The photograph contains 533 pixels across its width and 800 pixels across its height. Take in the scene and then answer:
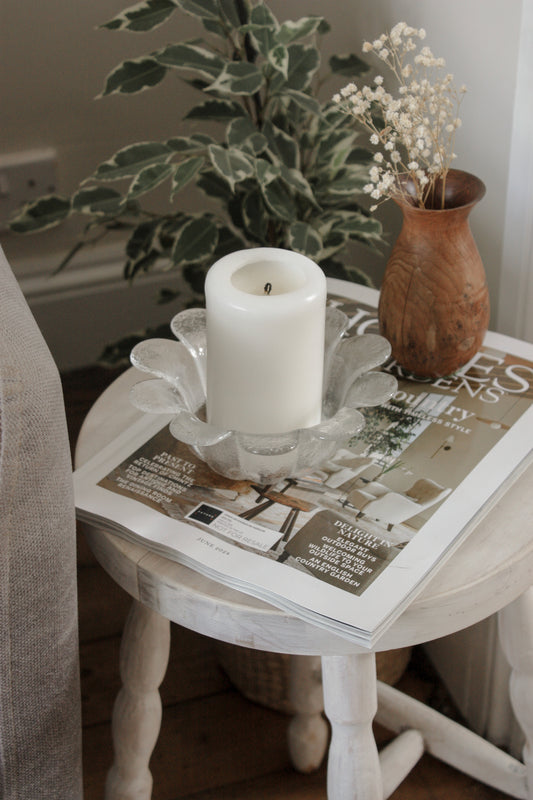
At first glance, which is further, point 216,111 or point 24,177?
point 24,177

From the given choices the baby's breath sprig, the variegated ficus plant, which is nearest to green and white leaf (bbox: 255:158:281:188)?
→ the variegated ficus plant

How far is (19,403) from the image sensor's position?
21.1 inches

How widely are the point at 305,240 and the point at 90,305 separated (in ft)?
2.38

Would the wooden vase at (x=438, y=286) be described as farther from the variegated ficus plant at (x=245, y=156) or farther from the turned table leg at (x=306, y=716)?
the turned table leg at (x=306, y=716)

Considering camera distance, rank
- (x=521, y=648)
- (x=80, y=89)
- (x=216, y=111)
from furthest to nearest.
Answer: (x=80, y=89), (x=216, y=111), (x=521, y=648)

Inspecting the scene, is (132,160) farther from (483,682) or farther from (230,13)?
(483,682)

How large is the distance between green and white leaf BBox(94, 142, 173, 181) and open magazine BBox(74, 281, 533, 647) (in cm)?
37

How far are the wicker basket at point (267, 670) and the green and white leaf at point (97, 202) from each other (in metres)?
0.55

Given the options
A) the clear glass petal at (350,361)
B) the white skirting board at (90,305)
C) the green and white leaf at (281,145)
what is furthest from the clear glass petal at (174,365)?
the white skirting board at (90,305)

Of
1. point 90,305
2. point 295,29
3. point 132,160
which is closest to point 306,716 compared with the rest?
point 132,160

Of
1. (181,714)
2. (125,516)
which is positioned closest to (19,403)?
(125,516)

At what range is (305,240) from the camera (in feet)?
3.31

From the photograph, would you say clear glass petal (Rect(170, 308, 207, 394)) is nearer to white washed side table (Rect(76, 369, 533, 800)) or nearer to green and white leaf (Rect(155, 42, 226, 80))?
white washed side table (Rect(76, 369, 533, 800))

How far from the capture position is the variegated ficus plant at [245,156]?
972 mm
